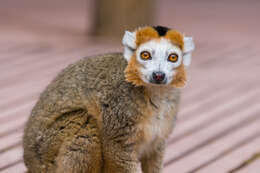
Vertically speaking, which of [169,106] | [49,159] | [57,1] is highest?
[169,106]

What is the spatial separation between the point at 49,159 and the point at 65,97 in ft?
1.23

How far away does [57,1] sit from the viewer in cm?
1148

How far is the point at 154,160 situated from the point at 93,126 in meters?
0.57

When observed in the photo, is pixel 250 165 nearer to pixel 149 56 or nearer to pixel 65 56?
pixel 149 56

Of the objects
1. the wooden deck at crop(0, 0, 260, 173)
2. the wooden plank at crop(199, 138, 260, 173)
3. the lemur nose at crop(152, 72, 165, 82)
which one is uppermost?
the lemur nose at crop(152, 72, 165, 82)

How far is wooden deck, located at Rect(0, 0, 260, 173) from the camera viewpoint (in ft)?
16.4

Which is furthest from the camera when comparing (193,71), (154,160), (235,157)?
(193,71)

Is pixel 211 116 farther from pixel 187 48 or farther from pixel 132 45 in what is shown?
pixel 132 45

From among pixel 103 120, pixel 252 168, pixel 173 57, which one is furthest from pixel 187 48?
pixel 252 168

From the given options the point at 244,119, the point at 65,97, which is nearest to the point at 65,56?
the point at 244,119

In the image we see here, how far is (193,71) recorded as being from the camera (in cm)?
733

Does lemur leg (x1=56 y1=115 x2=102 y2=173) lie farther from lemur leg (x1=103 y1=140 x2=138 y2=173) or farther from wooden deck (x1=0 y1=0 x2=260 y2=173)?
wooden deck (x1=0 y1=0 x2=260 y2=173)

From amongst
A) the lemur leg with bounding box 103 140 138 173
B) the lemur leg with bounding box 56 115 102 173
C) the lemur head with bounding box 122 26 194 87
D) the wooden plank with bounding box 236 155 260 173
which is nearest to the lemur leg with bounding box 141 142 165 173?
the lemur leg with bounding box 103 140 138 173

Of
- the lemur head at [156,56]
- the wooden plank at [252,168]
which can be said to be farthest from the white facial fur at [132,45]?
the wooden plank at [252,168]
